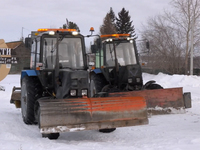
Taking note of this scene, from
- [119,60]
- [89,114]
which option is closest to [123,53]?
[119,60]

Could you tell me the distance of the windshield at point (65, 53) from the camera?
24.3 ft

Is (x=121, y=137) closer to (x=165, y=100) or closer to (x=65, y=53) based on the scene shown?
(x=65, y=53)

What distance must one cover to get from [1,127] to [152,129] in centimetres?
343

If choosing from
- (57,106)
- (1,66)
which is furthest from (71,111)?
(1,66)

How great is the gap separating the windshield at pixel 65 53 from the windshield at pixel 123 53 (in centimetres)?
343

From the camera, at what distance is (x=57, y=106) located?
5852 millimetres

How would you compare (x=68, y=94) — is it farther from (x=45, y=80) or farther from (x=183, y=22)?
(x=183, y=22)

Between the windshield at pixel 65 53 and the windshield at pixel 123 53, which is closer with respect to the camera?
the windshield at pixel 65 53

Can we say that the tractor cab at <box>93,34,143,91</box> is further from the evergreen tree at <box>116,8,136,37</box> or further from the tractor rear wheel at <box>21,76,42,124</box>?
the evergreen tree at <box>116,8,136,37</box>

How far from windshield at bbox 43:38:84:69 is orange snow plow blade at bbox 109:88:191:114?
2.54m

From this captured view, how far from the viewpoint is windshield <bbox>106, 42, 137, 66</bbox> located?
10.9m

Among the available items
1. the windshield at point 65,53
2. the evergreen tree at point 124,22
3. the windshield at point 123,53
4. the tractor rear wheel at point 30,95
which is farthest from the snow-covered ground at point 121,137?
the evergreen tree at point 124,22

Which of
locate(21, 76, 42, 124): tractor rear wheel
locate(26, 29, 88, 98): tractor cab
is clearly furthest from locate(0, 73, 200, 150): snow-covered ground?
locate(26, 29, 88, 98): tractor cab

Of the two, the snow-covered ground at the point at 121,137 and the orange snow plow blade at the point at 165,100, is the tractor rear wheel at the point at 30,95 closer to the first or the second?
the snow-covered ground at the point at 121,137
